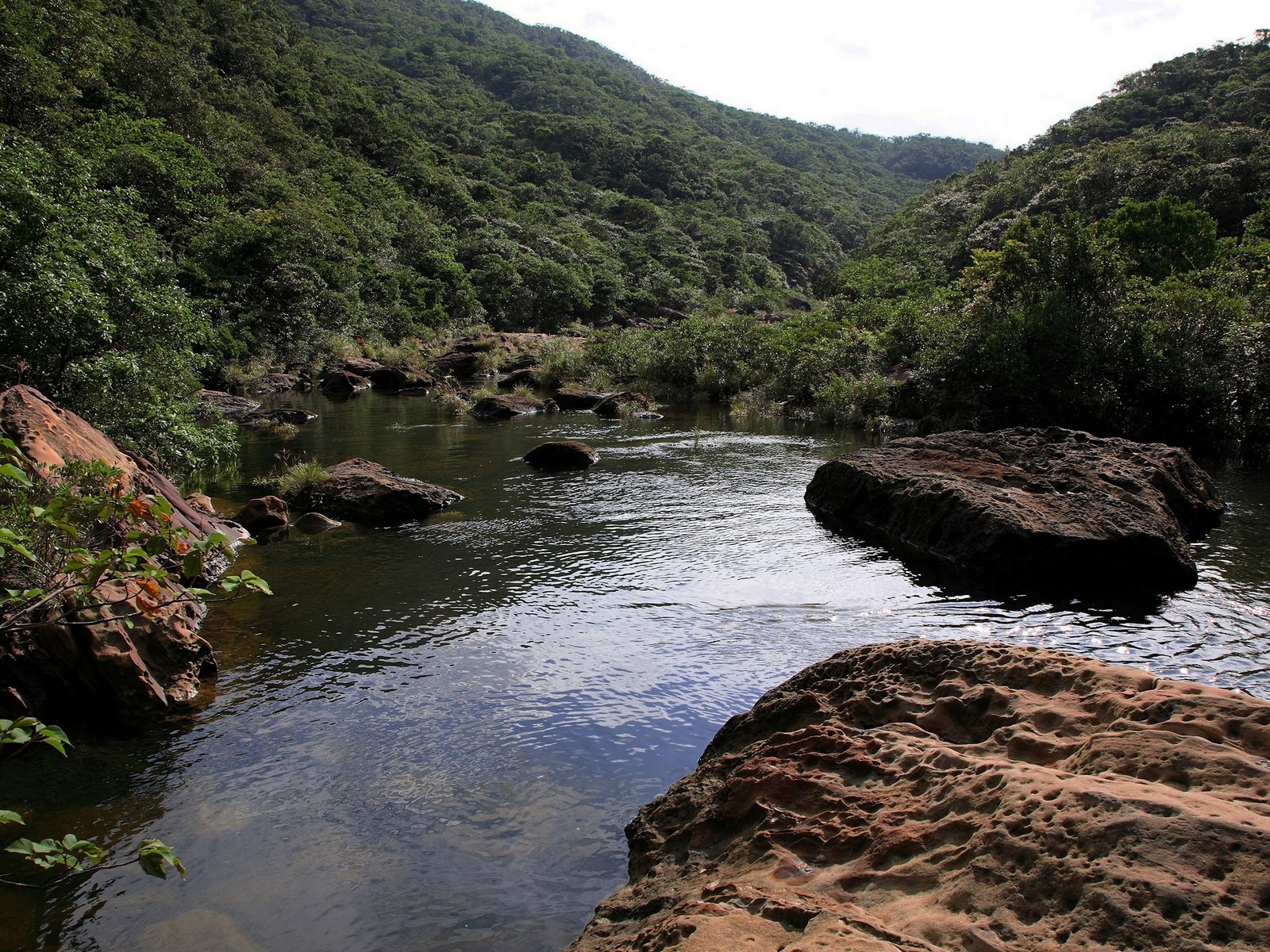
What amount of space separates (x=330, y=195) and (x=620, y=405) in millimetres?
39904

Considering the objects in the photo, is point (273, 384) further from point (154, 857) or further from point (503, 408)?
point (154, 857)

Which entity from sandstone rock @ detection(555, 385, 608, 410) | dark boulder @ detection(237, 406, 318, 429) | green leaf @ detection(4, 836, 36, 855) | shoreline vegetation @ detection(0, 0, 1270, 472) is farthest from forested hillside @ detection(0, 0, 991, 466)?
sandstone rock @ detection(555, 385, 608, 410)

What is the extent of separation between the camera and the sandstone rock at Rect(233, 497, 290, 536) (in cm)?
1280

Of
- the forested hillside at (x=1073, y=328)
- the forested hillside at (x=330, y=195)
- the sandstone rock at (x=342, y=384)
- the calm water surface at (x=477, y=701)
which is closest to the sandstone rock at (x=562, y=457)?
the calm water surface at (x=477, y=701)

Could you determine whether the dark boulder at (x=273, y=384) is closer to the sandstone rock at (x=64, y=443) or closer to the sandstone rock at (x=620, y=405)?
the sandstone rock at (x=620, y=405)

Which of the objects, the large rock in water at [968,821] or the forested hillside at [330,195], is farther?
the forested hillside at [330,195]

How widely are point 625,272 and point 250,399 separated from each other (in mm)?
51479

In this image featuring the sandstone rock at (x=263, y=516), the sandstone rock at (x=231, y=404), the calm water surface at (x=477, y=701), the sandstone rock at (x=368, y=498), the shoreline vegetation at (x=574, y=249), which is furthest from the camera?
the sandstone rock at (x=231, y=404)

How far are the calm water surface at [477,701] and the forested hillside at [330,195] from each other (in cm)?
471

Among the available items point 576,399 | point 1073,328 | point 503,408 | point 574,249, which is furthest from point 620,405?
point 574,249

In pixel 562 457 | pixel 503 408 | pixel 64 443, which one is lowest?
pixel 562 457

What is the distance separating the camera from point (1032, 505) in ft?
35.9

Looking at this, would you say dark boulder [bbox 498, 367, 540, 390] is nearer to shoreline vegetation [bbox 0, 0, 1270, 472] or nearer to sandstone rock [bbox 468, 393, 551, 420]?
shoreline vegetation [bbox 0, 0, 1270, 472]

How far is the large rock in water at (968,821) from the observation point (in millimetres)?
2723
